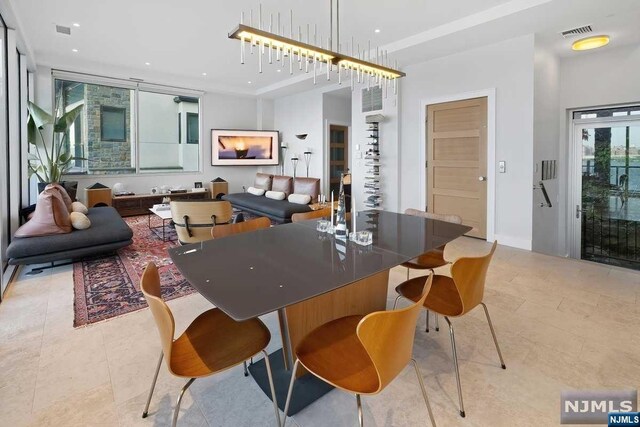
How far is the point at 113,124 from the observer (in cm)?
764

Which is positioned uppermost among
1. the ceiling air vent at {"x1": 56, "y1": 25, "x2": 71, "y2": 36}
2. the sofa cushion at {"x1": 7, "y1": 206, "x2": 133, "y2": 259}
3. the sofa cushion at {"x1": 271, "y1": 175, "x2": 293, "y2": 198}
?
the ceiling air vent at {"x1": 56, "y1": 25, "x2": 71, "y2": 36}

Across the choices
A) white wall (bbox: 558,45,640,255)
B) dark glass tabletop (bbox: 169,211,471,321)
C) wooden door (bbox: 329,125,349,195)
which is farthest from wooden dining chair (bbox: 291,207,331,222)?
wooden door (bbox: 329,125,349,195)

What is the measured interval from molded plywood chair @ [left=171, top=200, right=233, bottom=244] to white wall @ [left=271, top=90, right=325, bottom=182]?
452 centimetres

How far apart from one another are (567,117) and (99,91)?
30.8ft

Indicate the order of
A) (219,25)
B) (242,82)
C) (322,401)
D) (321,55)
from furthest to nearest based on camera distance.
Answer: (242,82)
(219,25)
(321,55)
(322,401)

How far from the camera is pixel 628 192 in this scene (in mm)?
5664

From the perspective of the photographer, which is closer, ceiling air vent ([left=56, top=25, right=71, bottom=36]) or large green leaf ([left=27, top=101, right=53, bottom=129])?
large green leaf ([left=27, top=101, right=53, bottom=129])

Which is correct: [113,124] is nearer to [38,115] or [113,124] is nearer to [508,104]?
[38,115]

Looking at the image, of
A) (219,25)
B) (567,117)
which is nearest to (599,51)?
(567,117)

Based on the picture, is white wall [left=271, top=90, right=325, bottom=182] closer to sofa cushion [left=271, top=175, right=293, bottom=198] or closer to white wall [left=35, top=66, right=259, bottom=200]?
white wall [left=35, top=66, right=259, bottom=200]

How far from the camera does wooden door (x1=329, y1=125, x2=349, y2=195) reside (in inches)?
346

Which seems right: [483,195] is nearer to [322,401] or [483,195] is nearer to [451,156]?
[451,156]

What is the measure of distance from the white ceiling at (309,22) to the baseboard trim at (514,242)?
2.77m

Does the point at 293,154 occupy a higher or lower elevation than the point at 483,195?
higher
